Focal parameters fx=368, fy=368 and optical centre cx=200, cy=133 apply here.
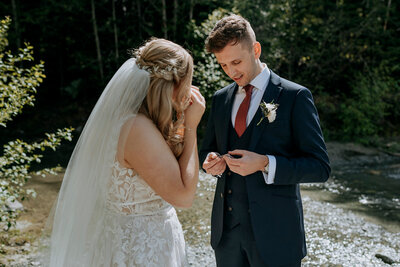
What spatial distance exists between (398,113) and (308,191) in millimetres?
5850

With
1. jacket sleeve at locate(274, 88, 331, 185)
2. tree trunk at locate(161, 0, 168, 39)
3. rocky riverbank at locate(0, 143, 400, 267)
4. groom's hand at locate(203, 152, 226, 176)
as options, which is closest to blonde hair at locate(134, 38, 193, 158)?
groom's hand at locate(203, 152, 226, 176)

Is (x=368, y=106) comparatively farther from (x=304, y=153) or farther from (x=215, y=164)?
(x=215, y=164)

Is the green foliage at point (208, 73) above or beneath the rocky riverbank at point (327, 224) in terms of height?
above

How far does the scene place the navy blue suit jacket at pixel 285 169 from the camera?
2027mm

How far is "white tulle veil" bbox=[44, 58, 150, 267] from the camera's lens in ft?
6.42

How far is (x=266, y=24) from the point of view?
11031 millimetres

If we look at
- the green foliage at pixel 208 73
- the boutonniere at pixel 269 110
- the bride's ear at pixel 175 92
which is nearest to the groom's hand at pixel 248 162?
the boutonniere at pixel 269 110

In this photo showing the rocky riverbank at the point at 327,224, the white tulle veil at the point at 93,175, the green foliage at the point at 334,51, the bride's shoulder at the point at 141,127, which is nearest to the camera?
the bride's shoulder at the point at 141,127

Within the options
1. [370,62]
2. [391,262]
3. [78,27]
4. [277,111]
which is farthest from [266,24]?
[277,111]

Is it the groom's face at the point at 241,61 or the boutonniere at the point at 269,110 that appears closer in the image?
the boutonniere at the point at 269,110

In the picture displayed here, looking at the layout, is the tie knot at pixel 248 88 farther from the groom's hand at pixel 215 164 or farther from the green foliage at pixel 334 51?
the green foliage at pixel 334 51

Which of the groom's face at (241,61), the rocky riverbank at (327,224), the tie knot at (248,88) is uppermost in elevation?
the groom's face at (241,61)

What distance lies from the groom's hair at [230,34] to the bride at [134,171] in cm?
27

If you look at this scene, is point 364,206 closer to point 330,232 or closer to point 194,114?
point 330,232
